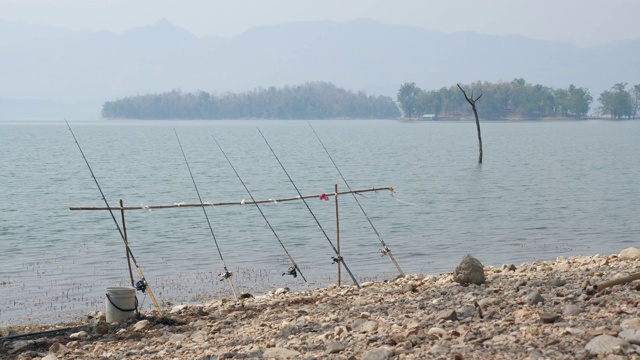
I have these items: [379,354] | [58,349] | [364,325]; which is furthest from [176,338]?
[379,354]

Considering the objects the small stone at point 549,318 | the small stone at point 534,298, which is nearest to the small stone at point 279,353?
the small stone at point 549,318

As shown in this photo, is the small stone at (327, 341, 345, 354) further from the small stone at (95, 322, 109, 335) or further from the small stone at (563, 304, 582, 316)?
the small stone at (95, 322, 109, 335)

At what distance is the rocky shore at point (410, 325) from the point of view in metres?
8.84

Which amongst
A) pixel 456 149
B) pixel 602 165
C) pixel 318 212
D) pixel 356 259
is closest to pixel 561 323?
pixel 356 259

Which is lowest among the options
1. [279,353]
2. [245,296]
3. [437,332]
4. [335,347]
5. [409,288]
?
[245,296]

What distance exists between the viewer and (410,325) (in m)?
10.4

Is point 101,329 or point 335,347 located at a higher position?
point 335,347

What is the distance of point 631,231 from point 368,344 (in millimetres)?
21627

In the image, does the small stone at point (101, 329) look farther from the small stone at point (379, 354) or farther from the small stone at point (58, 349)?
the small stone at point (379, 354)

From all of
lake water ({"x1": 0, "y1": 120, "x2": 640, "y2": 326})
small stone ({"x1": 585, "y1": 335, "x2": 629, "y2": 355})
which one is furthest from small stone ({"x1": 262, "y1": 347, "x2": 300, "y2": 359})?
lake water ({"x1": 0, "y1": 120, "x2": 640, "y2": 326})

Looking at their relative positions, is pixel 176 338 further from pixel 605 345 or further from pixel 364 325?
pixel 605 345

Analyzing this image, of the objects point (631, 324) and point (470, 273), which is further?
point (470, 273)

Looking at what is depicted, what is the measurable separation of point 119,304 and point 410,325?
553 centimetres

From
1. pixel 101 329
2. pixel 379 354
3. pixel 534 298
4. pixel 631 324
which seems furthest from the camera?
pixel 101 329
